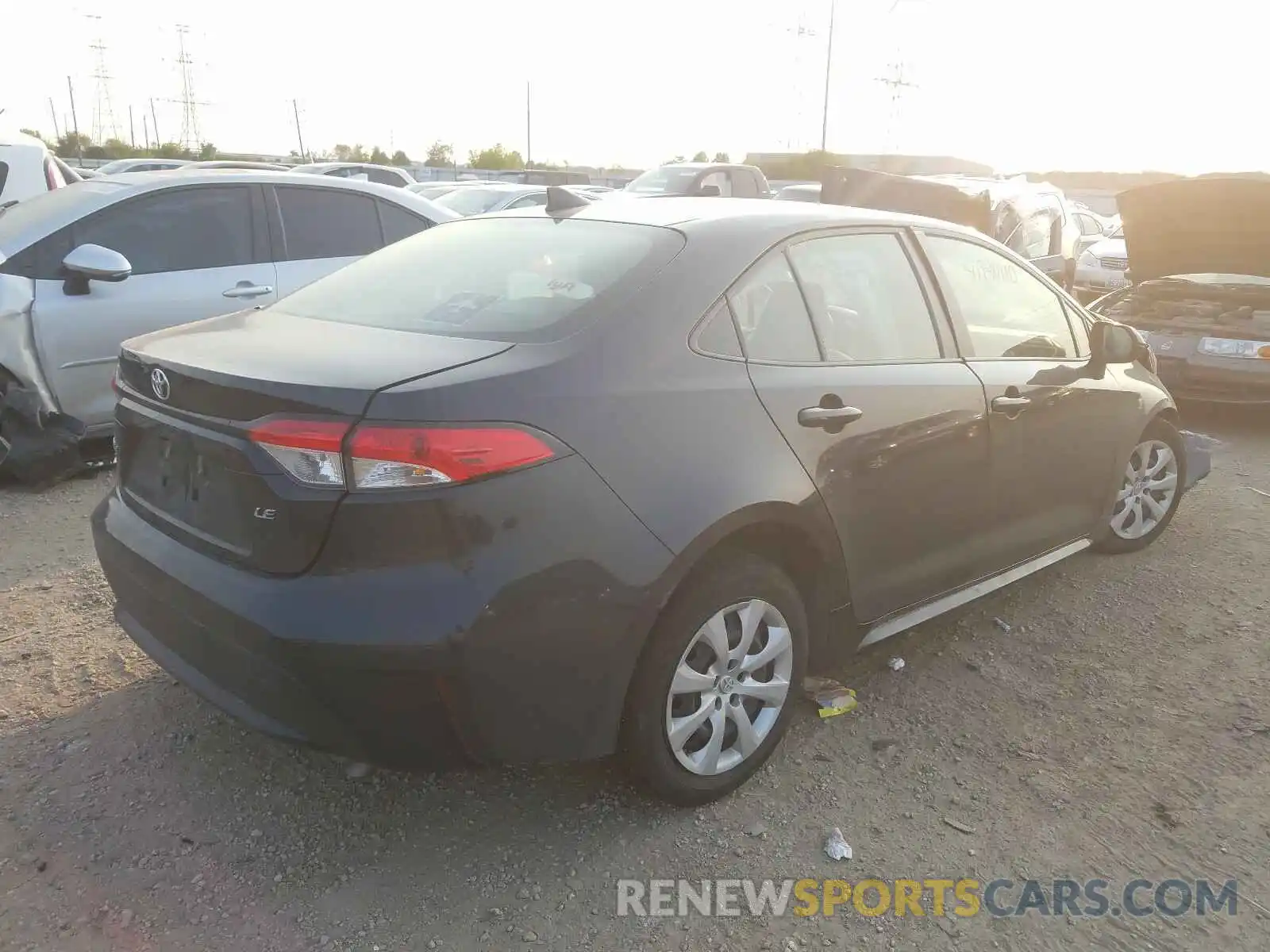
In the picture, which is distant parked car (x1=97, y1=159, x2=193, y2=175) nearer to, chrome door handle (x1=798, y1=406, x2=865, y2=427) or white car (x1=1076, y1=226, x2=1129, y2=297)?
white car (x1=1076, y1=226, x2=1129, y2=297)

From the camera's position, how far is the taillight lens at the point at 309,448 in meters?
2.10

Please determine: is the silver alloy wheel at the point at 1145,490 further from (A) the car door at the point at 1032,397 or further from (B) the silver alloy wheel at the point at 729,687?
(B) the silver alloy wheel at the point at 729,687

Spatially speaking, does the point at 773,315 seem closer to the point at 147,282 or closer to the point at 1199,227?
the point at 147,282

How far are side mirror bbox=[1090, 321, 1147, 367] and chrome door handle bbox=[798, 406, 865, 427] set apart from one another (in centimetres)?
162

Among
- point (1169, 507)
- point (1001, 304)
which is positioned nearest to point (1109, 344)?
point (1001, 304)

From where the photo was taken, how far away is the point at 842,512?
2865mm

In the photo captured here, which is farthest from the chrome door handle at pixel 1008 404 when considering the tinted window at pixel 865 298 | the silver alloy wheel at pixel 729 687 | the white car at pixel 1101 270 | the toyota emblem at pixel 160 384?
the white car at pixel 1101 270

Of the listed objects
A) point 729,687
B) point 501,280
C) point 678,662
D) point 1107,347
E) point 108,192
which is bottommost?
point 729,687

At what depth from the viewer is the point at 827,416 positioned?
9.21ft

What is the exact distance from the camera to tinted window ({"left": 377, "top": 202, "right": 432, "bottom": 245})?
6.39 meters

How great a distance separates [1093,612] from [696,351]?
2.51 metres

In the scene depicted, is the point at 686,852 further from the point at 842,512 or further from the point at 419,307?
the point at 419,307

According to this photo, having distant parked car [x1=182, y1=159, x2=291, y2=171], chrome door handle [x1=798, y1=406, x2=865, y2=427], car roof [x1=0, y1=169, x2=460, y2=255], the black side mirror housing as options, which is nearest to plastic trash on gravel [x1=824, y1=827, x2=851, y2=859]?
chrome door handle [x1=798, y1=406, x2=865, y2=427]

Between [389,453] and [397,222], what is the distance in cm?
475
